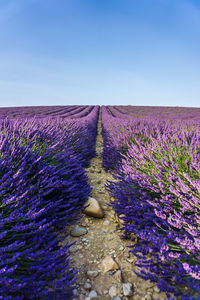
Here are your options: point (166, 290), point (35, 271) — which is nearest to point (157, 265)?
point (166, 290)

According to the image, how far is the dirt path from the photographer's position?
3.70ft

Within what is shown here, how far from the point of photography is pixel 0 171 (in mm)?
1409

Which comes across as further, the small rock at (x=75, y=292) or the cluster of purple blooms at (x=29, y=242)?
the small rock at (x=75, y=292)

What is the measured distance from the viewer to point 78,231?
5.67 ft

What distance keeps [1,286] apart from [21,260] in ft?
0.58

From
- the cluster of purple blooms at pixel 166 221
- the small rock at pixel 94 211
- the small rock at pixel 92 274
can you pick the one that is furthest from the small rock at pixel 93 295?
the small rock at pixel 94 211

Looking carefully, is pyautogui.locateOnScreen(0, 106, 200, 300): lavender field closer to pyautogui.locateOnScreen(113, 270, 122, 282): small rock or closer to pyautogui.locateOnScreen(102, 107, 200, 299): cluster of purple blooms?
pyautogui.locateOnScreen(102, 107, 200, 299): cluster of purple blooms

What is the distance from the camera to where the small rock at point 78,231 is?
1.70 meters

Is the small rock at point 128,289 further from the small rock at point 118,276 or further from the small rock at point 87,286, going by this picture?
the small rock at point 87,286

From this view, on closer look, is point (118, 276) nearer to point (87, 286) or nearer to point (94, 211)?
point (87, 286)

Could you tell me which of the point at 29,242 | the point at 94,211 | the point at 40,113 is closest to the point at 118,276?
the point at 29,242

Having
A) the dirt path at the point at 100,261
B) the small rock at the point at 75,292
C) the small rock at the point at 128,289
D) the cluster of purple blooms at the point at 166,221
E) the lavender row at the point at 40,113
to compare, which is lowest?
the dirt path at the point at 100,261

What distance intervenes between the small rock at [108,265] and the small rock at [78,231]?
1.38 feet

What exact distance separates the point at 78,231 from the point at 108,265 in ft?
1.65
